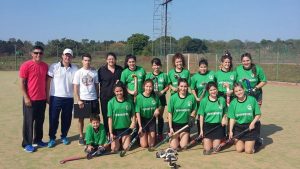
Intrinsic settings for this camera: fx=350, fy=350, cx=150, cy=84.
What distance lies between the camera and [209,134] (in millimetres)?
6418

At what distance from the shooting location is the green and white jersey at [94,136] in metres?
6.20

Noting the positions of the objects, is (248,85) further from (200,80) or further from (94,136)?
(94,136)

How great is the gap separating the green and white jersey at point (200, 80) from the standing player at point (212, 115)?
20.0 inches

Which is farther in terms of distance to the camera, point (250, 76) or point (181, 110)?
point (250, 76)

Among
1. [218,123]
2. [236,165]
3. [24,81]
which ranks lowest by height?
[236,165]

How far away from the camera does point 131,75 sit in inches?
269

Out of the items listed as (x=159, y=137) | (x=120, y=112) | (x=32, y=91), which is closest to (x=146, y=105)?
(x=120, y=112)

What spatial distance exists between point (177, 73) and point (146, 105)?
101 cm

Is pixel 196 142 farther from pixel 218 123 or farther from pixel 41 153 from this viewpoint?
pixel 41 153

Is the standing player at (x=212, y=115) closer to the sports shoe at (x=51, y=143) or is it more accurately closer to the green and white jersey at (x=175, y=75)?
the green and white jersey at (x=175, y=75)

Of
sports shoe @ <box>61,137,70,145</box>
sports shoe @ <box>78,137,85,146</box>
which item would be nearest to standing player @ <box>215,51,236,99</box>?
sports shoe @ <box>78,137,85,146</box>

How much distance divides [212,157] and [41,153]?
9.92 feet

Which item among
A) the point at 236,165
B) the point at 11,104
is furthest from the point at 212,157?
the point at 11,104

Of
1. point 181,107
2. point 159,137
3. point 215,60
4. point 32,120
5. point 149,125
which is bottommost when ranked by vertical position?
point 159,137
